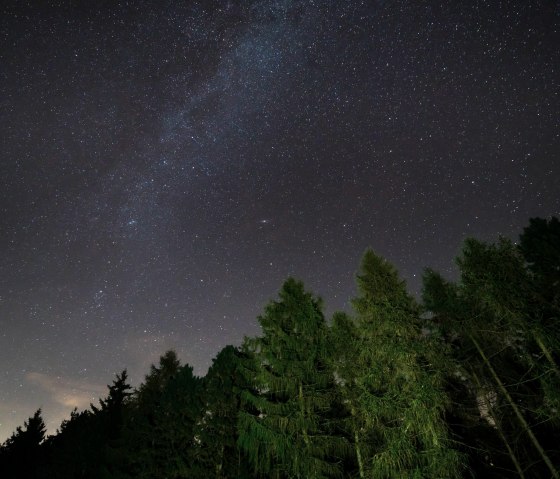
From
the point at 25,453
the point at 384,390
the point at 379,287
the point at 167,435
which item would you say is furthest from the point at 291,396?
the point at 25,453

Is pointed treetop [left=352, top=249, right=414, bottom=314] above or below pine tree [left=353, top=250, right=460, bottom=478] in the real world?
above

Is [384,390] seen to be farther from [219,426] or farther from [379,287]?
[219,426]

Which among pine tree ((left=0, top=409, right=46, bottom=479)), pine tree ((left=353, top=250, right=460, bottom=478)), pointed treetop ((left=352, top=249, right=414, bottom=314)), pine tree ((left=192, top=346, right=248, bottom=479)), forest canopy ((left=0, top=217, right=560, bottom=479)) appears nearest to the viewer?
pine tree ((left=353, top=250, right=460, bottom=478))

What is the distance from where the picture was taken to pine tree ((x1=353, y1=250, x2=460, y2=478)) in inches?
393

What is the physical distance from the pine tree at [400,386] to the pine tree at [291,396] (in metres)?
2.12

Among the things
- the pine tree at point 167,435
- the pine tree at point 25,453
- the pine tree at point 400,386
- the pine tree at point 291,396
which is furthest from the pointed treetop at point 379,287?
the pine tree at point 25,453

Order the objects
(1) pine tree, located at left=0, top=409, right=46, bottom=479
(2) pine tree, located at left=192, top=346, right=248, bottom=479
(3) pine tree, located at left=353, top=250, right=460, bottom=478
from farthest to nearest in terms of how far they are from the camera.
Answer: (1) pine tree, located at left=0, top=409, right=46, bottom=479 < (2) pine tree, located at left=192, top=346, right=248, bottom=479 < (3) pine tree, located at left=353, top=250, right=460, bottom=478

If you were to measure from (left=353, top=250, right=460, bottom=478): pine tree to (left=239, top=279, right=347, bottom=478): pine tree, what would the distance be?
83.6 inches

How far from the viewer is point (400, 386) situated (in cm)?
1130

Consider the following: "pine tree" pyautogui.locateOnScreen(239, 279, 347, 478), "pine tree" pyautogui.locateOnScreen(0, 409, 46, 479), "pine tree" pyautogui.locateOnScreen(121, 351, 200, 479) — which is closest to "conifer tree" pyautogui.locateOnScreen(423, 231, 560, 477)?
"pine tree" pyautogui.locateOnScreen(239, 279, 347, 478)

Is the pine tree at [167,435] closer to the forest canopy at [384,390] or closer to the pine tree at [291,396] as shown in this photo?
the forest canopy at [384,390]

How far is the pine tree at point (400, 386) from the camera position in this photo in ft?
32.8

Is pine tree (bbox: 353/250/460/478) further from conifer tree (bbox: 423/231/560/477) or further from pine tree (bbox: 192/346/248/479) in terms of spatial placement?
pine tree (bbox: 192/346/248/479)

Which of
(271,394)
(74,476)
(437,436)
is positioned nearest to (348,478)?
(271,394)
